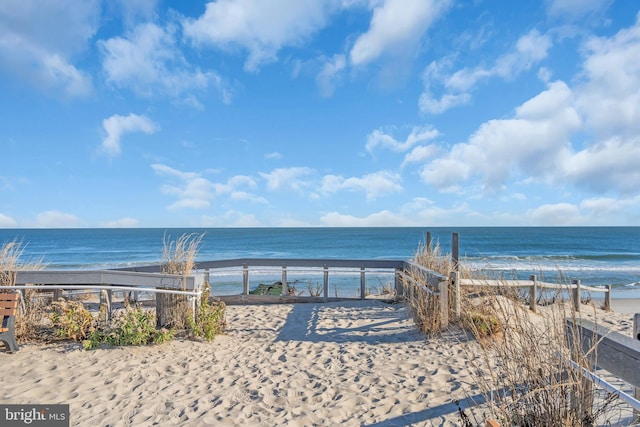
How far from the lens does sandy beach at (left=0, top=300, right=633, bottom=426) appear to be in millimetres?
3494

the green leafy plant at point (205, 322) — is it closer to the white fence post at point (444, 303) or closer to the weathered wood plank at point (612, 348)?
the white fence post at point (444, 303)

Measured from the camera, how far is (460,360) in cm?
471

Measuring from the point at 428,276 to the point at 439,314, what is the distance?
2.18ft

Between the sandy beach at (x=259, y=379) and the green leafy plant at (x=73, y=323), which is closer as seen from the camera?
the sandy beach at (x=259, y=379)

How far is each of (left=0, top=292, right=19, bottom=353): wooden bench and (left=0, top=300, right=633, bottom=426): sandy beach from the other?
0.62ft

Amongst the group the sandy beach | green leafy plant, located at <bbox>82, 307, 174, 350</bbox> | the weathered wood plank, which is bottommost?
the sandy beach

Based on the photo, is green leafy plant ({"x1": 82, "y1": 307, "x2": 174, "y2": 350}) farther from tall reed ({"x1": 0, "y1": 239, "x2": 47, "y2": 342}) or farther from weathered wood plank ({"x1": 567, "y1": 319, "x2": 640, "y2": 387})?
weathered wood plank ({"x1": 567, "y1": 319, "x2": 640, "y2": 387})

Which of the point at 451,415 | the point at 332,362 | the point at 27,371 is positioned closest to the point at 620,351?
the point at 451,415

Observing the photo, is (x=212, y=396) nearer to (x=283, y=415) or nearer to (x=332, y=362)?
(x=283, y=415)

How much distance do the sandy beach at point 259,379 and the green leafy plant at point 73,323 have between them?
0.65ft

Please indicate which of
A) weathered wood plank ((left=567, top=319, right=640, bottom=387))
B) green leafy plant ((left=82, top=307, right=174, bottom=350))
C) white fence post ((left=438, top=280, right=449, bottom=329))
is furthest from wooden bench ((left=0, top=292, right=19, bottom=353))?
weathered wood plank ((left=567, top=319, right=640, bottom=387))

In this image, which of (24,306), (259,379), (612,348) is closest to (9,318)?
(24,306)

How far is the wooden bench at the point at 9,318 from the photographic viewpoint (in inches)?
199

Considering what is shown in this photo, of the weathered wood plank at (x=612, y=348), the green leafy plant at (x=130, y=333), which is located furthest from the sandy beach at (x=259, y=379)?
the weathered wood plank at (x=612, y=348)
